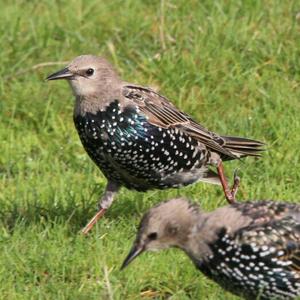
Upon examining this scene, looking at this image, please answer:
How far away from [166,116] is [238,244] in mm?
2238

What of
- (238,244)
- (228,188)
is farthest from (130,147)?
(238,244)

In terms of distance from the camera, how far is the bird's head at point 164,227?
646 centimetres

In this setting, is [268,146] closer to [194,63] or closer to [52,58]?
[194,63]

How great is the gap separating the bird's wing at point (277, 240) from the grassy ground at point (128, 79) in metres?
0.54

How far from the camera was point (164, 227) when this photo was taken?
6.47 meters

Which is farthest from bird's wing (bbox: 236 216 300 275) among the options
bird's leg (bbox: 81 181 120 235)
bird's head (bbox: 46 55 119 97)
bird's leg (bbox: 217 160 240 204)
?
bird's head (bbox: 46 55 119 97)

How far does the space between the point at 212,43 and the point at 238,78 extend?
452 millimetres

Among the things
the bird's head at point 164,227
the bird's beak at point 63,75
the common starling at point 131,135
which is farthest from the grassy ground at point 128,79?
the bird's beak at point 63,75

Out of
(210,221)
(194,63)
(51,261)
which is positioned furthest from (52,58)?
(210,221)

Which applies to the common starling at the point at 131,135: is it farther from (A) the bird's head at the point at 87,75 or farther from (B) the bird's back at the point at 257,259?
(B) the bird's back at the point at 257,259

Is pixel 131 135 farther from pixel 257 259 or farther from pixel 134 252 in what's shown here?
pixel 257 259

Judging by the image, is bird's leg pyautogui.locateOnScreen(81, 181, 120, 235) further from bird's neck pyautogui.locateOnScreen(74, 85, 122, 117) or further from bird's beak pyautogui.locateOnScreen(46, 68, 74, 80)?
bird's beak pyautogui.locateOnScreen(46, 68, 74, 80)

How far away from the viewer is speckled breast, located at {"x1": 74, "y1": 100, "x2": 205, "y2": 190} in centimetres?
819

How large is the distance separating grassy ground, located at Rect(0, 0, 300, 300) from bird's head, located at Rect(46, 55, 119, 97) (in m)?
0.83
